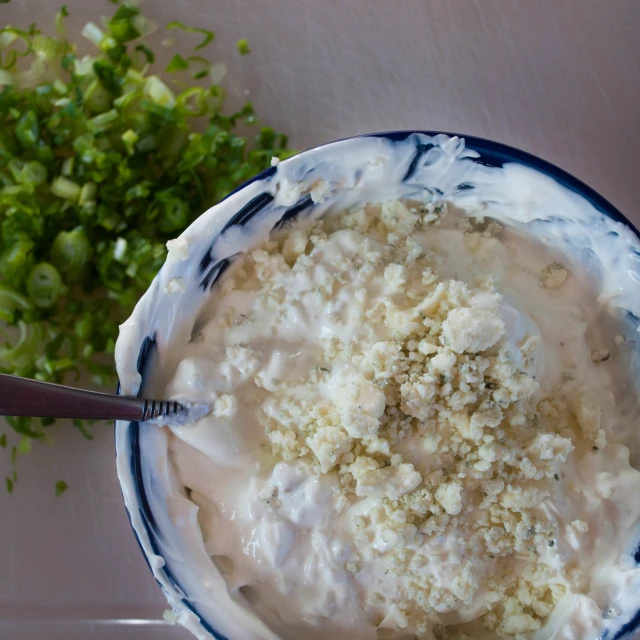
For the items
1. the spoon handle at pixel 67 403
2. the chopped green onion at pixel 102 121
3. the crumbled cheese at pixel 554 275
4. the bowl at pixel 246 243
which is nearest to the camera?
the spoon handle at pixel 67 403


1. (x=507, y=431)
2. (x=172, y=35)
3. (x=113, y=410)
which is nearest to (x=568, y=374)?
(x=507, y=431)

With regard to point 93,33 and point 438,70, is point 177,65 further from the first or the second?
point 438,70

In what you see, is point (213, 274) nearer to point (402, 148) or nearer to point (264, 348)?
point (264, 348)

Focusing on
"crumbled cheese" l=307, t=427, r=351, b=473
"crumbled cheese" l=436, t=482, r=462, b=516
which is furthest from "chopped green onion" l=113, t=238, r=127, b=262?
"crumbled cheese" l=436, t=482, r=462, b=516

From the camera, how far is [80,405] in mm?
829

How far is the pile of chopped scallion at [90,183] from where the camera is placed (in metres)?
1.16

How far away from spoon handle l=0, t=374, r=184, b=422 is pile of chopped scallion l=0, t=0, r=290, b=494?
1.12 feet

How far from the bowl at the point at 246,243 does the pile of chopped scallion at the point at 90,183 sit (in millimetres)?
259

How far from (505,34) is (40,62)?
32.9 inches

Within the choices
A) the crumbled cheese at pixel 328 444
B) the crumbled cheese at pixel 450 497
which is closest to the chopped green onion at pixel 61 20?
the crumbled cheese at pixel 328 444

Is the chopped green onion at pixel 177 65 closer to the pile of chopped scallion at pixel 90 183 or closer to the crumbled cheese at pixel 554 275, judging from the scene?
the pile of chopped scallion at pixel 90 183

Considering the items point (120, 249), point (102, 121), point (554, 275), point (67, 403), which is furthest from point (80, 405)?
point (554, 275)

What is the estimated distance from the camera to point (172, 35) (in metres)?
1.27

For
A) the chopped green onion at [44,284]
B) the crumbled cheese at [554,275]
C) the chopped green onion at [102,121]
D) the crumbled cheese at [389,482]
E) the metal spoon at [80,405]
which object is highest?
the crumbled cheese at [554,275]
